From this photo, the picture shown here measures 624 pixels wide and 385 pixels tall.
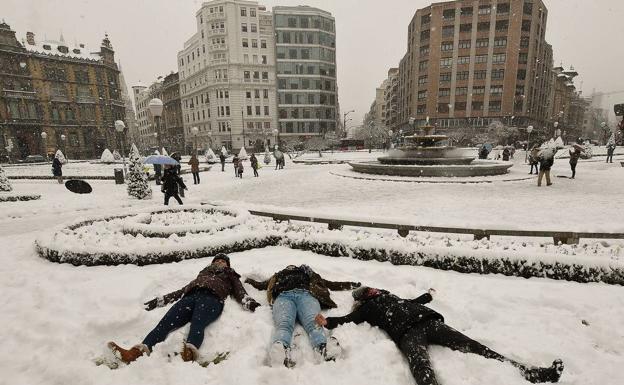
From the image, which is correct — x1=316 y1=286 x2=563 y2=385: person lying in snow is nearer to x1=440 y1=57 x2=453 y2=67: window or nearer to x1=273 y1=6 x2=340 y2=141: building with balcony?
x1=273 y1=6 x2=340 y2=141: building with balcony

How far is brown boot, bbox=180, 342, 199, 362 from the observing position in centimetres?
325

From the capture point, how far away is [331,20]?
65.4 meters

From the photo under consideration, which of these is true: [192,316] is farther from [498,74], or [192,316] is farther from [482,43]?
[482,43]

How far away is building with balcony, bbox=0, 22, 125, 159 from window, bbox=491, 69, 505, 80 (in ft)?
238

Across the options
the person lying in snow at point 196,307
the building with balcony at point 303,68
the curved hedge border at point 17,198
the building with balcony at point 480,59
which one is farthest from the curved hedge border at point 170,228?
the building with balcony at point 480,59

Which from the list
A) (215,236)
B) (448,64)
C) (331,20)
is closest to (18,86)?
(331,20)

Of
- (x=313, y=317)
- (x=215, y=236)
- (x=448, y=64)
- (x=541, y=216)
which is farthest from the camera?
(x=448, y=64)

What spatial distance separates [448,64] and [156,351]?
68.8 meters

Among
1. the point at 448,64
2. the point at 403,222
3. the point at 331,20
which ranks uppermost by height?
the point at 331,20

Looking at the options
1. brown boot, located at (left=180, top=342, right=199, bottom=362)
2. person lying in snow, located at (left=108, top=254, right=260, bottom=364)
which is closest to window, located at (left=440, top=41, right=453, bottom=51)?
person lying in snow, located at (left=108, top=254, right=260, bottom=364)

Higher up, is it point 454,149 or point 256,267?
point 454,149

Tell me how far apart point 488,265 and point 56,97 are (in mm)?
67041

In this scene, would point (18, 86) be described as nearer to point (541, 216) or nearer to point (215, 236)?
point (215, 236)

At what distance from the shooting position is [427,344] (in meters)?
3.42
